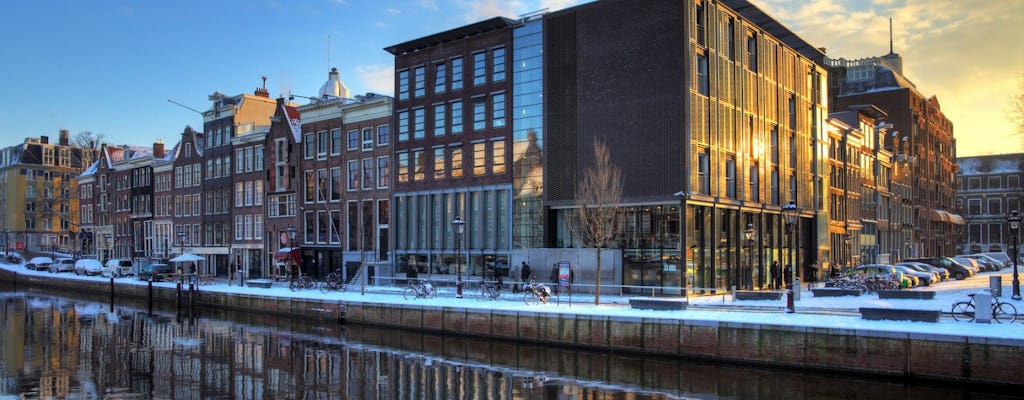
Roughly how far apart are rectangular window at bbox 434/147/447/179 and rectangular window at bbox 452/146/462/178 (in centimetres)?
97

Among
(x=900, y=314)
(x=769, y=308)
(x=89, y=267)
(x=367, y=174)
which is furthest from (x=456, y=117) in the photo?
(x=89, y=267)

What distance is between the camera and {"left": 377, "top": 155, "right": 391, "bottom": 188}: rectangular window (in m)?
56.2

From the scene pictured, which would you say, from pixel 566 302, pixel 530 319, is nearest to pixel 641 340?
pixel 530 319

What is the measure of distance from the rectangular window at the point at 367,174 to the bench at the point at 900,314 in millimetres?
38811

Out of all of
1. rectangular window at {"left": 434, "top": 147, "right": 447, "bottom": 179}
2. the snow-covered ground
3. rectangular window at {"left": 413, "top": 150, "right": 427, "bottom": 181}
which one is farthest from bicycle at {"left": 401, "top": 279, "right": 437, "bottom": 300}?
rectangular window at {"left": 413, "top": 150, "right": 427, "bottom": 181}

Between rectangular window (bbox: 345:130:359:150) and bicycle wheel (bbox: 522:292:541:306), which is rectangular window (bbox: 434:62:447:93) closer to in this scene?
rectangular window (bbox: 345:130:359:150)

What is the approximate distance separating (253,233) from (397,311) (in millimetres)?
36276

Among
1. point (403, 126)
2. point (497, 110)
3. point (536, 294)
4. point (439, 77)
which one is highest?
point (439, 77)

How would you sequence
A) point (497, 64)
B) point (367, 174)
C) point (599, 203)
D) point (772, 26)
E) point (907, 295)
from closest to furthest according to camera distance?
1. point (907, 295)
2. point (599, 203)
3. point (497, 64)
4. point (772, 26)
5. point (367, 174)

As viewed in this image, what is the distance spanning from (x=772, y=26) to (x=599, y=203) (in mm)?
19993

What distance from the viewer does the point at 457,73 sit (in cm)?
5134

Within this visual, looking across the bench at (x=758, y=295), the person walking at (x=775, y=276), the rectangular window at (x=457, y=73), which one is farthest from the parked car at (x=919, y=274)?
the rectangular window at (x=457, y=73)

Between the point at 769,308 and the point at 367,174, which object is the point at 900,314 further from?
the point at 367,174

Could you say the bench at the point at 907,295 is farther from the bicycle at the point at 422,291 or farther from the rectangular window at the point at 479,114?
the rectangular window at the point at 479,114
